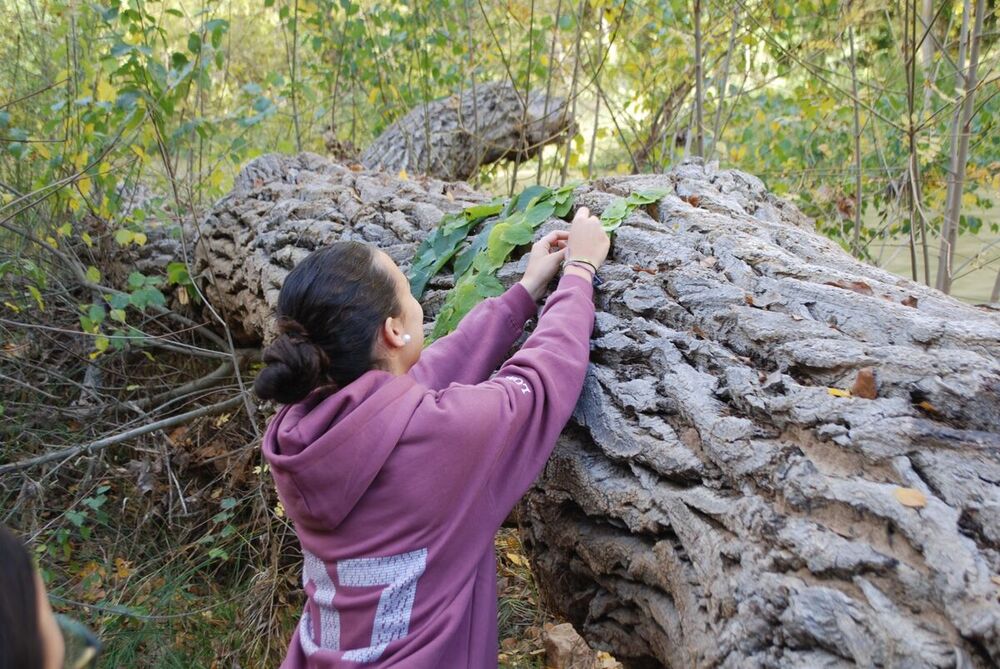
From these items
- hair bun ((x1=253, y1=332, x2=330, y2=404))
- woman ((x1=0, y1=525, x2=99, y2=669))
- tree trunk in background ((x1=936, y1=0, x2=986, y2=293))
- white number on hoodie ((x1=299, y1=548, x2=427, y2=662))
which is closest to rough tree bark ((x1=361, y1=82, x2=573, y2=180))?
tree trunk in background ((x1=936, y1=0, x2=986, y2=293))

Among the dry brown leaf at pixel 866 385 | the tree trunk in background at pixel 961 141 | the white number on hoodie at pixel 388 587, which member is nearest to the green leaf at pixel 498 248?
the white number on hoodie at pixel 388 587

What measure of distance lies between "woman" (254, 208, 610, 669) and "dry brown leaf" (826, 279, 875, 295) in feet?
1.79

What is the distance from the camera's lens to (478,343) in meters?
1.83

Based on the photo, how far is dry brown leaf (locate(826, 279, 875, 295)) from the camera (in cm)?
157

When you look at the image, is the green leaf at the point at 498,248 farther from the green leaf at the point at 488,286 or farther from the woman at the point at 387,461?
the woman at the point at 387,461

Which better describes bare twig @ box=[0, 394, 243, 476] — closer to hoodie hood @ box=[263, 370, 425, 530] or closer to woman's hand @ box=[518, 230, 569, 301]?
woman's hand @ box=[518, 230, 569, 301]

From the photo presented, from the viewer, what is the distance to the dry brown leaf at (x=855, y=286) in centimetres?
157

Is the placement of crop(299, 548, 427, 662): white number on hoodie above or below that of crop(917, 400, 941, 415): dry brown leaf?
below

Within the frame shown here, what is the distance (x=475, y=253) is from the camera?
2.32 m

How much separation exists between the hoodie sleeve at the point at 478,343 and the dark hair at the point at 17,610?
44.1 inches

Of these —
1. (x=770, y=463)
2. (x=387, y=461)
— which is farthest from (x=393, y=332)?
(x=770, y=463)

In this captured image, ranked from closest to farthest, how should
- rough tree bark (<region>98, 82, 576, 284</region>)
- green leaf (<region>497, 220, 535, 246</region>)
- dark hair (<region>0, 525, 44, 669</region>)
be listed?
1. dark hair (<region>0, 525, 44, 669</region>)
2. green leaf (<region>497, 220, 535, 246</region>)
3. rough tree bark (<region>98, 82, 576, 284</region>)

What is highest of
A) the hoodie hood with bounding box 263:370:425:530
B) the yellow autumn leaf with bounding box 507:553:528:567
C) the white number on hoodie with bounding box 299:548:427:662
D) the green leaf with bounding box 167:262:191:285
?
the hoodie hood with bounding box 263:370:425:530

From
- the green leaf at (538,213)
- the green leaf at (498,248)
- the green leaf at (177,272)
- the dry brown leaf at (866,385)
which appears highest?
the dry brown leaf at (866,385)
